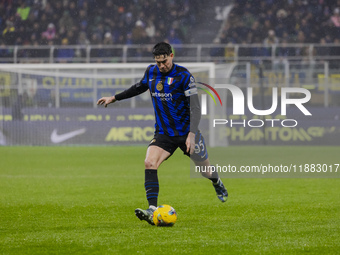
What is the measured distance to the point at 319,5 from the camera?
25.2 metres

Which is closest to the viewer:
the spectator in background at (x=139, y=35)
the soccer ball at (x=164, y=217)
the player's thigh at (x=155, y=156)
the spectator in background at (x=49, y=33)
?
the soccer ball at (x=164, y=217)

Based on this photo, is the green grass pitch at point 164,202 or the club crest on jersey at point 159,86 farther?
the club crest on jersey at point 159,86

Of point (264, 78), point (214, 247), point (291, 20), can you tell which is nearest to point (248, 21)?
point (291, 20)

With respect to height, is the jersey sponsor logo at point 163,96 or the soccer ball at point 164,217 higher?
the jersey sponsor logo at point 163,96

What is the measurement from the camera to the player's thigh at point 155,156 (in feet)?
22.0

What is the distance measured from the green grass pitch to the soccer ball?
7 cm

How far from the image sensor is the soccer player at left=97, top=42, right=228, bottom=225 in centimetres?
667

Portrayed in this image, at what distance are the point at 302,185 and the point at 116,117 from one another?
9673 mm

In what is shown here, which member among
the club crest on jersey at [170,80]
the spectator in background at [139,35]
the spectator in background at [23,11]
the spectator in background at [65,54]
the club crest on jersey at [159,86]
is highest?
the spectator in background at [23,11]

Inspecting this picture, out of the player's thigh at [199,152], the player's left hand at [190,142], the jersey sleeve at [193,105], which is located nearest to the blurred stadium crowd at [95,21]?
the player's thigh at [199,152]

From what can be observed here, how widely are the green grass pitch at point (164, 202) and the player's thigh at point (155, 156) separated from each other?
1.89 ft

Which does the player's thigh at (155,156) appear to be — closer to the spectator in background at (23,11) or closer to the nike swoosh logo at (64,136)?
the nike swoosh logo at (64,136)

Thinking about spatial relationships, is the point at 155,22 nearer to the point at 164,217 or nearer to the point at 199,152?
the point at 199,152

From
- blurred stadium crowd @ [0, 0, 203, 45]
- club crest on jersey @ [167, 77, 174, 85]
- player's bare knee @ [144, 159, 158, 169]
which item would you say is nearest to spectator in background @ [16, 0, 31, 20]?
blurred stadium crowd @ [0, 0, 203, 45]
